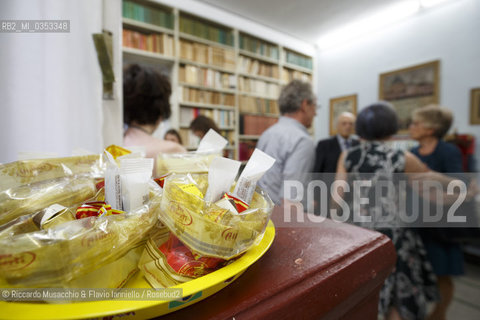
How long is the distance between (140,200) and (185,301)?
17 cm

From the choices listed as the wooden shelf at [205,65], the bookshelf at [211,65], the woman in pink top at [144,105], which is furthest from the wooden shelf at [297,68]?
the woman in pink top at [144,105]

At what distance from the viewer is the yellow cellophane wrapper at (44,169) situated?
41cm

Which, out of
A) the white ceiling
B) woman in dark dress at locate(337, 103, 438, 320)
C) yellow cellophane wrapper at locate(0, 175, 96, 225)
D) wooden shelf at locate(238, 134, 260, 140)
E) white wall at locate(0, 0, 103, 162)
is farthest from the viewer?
wooden shelf at locate(238, 134, 260, 140)

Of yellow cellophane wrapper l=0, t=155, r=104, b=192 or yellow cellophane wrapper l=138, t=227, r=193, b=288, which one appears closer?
yellow cellophane wrapper l=138, t=227, r=193, b=288

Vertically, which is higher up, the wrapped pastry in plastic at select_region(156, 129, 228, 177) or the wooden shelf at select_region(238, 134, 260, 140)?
the wooden shelf at select_region(238, 134, 260, 140)

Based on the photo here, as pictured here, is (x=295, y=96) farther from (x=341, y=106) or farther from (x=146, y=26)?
(x=341, y=106)

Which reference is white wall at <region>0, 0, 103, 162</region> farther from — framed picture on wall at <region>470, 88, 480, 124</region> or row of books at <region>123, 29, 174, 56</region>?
framed picture on wall at <region>470, 88, 480, 124</region>

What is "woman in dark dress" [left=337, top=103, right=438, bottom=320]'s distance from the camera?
1.32m

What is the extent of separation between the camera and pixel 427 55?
3148mm

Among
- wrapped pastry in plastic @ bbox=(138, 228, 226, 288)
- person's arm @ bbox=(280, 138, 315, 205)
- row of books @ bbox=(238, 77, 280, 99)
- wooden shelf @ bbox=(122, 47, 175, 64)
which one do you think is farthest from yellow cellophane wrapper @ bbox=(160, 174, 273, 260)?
row of books @ bbox=(238, 77, 280, 99)

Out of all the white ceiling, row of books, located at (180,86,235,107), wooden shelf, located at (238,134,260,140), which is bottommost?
wooden shelf, located at (238,134,260,140)

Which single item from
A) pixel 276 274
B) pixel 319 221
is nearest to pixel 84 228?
pixel 276 274

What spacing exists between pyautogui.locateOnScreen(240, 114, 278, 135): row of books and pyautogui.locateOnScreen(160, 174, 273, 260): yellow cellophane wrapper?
3089mm

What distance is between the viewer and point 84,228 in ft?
0.86
